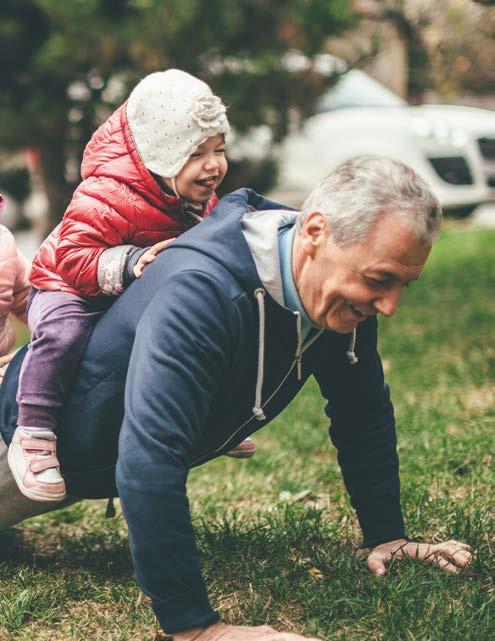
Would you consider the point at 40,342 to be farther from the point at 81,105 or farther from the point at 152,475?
the point at 81,105

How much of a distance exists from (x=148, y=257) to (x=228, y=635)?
0.95 metres

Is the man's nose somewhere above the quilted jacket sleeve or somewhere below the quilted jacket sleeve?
below

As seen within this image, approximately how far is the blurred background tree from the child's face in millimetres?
3350

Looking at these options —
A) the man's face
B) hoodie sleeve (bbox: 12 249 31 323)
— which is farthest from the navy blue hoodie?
hoodie sleeve (bbox: 12 249 31 323)

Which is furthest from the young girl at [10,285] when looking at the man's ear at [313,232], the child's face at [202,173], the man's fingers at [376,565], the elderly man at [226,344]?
the man's fingers at [376,565]

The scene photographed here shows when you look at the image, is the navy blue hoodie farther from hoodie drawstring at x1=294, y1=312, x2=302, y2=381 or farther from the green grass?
the green grass

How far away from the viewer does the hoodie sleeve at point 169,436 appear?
2.18m

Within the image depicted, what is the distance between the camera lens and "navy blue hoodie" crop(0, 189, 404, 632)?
2.19 metres

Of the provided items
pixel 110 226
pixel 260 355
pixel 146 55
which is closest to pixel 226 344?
pixel 260 355

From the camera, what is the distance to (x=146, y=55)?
20.2ft

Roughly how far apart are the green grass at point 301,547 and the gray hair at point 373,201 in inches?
39.5

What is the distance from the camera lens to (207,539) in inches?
120

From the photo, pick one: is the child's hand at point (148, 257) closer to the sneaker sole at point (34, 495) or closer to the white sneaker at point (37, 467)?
the white sneaker at point (37, 467)

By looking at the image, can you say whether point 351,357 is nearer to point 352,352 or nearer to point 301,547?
point 352,352
